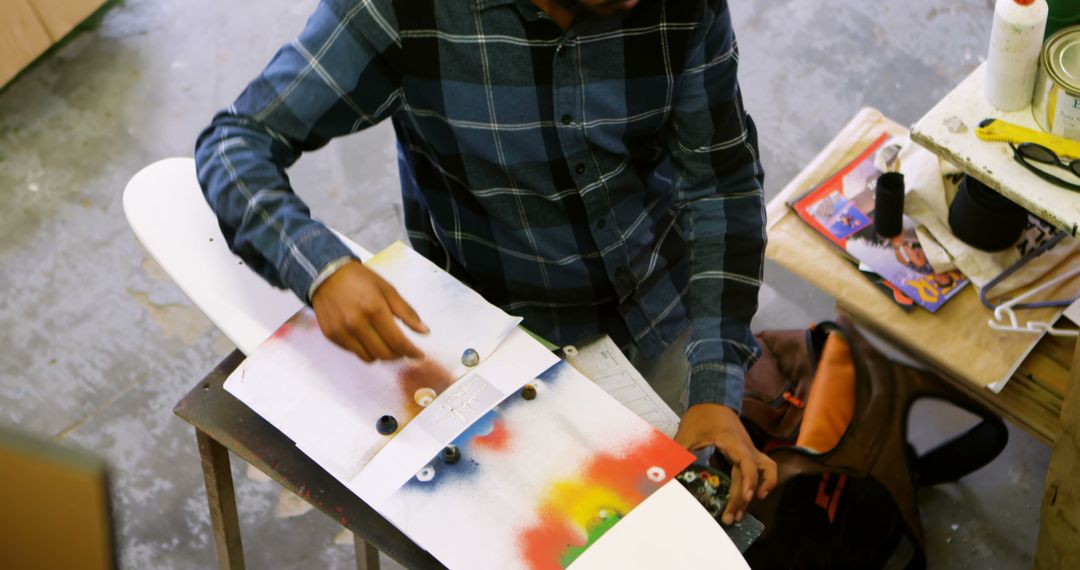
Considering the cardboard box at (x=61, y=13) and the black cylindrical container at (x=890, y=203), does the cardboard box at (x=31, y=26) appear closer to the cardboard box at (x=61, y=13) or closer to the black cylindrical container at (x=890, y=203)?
the cardboard box at (x=61, y=13)

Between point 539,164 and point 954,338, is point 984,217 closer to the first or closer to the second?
point 954,338

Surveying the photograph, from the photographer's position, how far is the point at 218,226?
4.61 feet

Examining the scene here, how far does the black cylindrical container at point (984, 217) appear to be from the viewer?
78.2 inches

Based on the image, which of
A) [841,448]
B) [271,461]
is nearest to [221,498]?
[271,461]

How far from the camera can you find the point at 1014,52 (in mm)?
1613

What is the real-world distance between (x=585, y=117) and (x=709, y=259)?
0.28 metres

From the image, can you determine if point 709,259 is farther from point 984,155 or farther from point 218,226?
point 218,226

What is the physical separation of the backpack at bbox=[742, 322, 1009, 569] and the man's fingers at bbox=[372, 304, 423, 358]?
0.94m

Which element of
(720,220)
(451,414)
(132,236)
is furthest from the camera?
(132,236)

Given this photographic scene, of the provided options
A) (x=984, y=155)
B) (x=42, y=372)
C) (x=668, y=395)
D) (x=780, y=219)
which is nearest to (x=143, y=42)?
(x=42, y=372)

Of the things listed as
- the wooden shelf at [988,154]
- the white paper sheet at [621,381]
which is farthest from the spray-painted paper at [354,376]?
the wooden shelf at [988,154]

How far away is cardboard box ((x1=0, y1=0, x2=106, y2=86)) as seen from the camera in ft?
9.71

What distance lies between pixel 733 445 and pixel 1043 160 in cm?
71

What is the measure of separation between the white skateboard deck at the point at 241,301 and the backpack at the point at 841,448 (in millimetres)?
817
